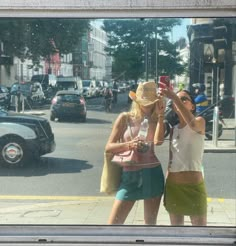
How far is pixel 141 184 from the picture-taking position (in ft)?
11.4

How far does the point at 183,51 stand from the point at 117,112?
61 centimetres

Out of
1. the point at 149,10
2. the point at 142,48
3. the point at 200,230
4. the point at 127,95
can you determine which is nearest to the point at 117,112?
the point at 127,95

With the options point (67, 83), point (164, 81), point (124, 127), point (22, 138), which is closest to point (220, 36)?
point (164, 81)

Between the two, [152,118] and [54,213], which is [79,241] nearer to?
[54,213]

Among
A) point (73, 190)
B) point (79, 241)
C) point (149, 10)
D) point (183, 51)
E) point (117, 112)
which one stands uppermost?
point (149, 10)

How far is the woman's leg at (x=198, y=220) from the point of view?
333cm

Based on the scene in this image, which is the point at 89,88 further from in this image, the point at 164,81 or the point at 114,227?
the point at 114,227

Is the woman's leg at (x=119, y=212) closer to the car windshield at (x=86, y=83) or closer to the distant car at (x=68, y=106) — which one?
the distant car at (x=68, y=106)

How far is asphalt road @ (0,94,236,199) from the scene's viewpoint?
10.9 feet

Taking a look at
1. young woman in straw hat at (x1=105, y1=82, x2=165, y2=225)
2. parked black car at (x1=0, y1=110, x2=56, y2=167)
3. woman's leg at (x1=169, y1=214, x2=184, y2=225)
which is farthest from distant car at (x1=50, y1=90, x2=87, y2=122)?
woman's leg at (x1=169, y1=214, x2=184, y2=225)

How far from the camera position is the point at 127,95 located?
11.3ft

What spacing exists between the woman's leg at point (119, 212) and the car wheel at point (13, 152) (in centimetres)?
68

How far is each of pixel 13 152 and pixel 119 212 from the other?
0.82 m

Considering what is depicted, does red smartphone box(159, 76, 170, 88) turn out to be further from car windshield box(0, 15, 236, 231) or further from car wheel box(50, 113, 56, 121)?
car wheel box(50, 113, 56, 121)
